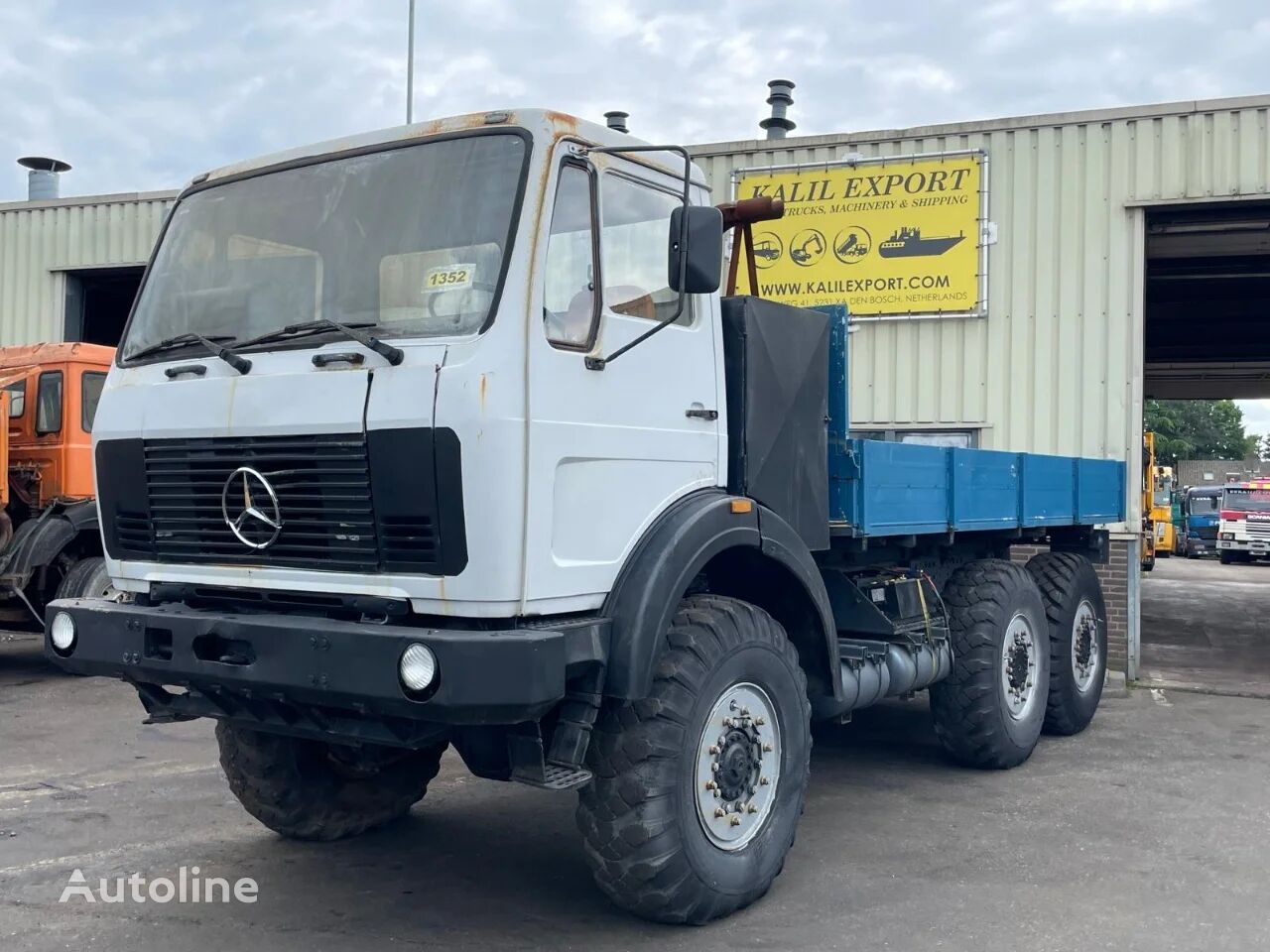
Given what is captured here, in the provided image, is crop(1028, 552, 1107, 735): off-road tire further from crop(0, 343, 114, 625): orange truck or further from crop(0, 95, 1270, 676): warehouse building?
crop(0, 343, 114, 625): orange truck

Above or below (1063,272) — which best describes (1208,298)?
above

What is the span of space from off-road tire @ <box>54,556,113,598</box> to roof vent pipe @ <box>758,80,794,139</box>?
7.80 meters

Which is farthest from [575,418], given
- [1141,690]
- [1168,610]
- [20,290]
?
[1168,610]

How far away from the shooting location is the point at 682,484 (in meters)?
4.68

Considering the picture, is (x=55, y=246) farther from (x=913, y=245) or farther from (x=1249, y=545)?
(x=1249, y=545)

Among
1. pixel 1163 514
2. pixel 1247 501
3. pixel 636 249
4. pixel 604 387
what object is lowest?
pixel 1163 514

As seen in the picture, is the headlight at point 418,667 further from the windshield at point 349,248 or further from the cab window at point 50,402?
the cab window at point 50,402

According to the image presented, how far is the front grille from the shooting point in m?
4.08

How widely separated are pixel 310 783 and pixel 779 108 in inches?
389

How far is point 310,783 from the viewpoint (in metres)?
5.43

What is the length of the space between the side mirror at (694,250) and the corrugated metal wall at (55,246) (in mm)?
Result: 12210

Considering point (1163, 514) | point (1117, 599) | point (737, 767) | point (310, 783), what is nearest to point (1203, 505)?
point (1163, 514)

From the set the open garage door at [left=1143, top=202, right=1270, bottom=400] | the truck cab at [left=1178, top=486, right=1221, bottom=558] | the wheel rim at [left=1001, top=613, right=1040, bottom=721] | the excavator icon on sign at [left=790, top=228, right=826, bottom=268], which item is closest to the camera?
the wheel rim at [left=1001, top=613, right=1040, bottom=721]

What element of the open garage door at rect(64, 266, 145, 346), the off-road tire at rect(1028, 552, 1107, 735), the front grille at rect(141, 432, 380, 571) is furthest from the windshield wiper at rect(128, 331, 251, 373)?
the open garage door at rect(64, 266, 145, 346)
